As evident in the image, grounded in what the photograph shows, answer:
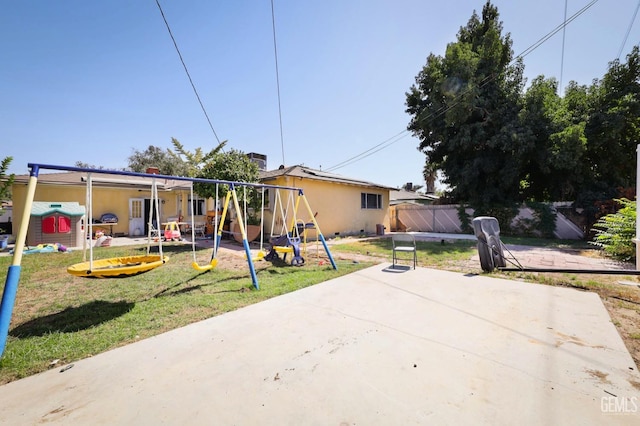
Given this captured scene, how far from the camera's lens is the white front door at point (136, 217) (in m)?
15.1

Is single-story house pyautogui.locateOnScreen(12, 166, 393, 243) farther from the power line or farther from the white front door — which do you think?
the power line

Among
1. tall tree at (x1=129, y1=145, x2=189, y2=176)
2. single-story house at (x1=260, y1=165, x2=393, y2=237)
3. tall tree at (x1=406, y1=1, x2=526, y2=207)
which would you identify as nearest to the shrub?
tall tree at (x1=406, y1=1, x2=526, y2=207)

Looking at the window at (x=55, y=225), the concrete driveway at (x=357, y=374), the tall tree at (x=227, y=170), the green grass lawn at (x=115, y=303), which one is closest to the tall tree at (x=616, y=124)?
the concrete driveway at (x=357, y=374)

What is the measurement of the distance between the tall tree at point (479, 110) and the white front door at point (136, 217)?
19.2 m

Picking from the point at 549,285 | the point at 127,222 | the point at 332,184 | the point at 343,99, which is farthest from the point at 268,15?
the point at 127,222

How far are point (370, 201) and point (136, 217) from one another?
49.3ft

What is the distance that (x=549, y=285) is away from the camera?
5324mm

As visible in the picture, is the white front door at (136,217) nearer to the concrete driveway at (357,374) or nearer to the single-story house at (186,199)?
the single-story house at (186,199)

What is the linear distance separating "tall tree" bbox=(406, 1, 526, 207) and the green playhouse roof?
19663 mm

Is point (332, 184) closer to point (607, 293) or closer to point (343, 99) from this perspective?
point (343, 99)

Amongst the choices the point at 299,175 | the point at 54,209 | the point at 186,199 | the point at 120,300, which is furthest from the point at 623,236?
the point at 186,199

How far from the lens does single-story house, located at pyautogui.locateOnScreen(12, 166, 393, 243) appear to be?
12.8 metres

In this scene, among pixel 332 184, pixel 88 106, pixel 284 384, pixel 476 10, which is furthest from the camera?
pixel 476 10

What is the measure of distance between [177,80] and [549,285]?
12.7 metres
